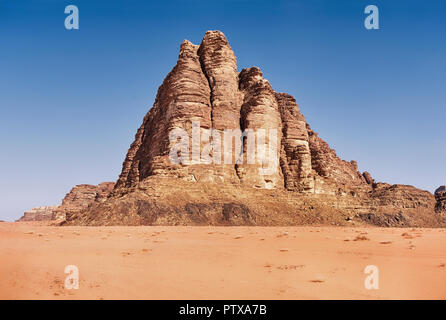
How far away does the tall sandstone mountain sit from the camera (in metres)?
34.9

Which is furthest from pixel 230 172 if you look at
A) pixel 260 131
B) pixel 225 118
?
pixel 225 118

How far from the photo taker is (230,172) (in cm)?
4441

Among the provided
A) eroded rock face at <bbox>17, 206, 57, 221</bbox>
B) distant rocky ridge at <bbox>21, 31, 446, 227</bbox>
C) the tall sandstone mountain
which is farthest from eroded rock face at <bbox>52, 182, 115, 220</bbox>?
the tall sandstone mountain

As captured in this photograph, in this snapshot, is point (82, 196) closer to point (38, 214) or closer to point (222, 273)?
point (38, 214)

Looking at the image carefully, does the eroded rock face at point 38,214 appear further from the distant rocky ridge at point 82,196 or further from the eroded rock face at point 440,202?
the eroded rock face at point 440,202

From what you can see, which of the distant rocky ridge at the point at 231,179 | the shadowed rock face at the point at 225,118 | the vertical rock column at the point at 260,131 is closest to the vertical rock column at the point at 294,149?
the shadowed rock face at the point at 225,118

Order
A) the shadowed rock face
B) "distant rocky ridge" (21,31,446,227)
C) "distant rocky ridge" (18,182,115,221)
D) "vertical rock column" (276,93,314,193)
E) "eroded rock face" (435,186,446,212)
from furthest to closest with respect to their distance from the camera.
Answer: "distant rocky ridge" (18,182,115,221) < "eroded rock face" (435,186,446,212) < "vertical rock column" (276,93,314,193) < the shadowed rock face < "distant rocky ridge" (21,31,446,227)

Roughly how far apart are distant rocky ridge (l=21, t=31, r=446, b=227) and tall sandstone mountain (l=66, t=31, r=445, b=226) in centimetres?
15

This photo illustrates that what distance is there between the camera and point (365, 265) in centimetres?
804

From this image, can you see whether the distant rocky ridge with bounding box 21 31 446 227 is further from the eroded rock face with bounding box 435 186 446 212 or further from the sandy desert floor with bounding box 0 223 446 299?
the sandy desert floor with bounding box 0 223 446 299

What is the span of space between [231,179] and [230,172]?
1348mm

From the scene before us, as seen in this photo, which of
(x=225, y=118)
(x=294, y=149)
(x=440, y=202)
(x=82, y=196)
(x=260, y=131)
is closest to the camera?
(x=225, y=118)

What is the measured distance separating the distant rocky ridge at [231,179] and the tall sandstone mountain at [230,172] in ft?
0.49

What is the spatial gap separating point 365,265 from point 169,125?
129 ft
